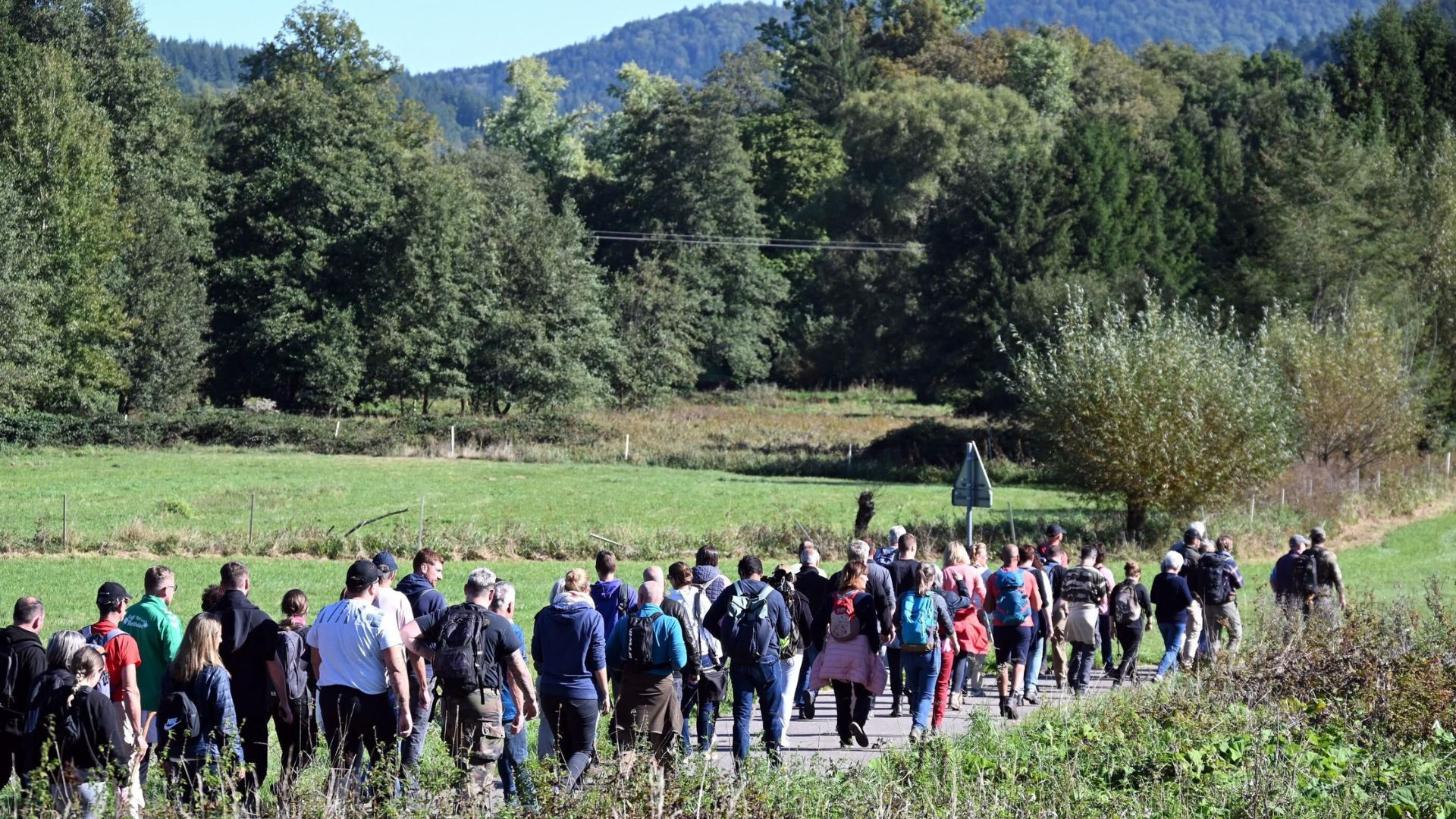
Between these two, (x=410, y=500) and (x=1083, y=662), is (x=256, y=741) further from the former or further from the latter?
(x=410, y=500)

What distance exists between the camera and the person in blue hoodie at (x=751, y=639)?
11.8 metres

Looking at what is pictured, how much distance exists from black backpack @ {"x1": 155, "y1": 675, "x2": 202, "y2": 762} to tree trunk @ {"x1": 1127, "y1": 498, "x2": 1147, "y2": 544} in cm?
2521

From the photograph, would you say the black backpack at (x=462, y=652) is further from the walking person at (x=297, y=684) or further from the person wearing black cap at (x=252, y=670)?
the person wearing black cap at (x=252, y=670)

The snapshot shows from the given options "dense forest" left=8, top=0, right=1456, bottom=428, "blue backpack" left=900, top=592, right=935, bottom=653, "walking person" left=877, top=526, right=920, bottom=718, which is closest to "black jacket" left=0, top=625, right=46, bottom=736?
"blue backpack" left=900, top=592, right=935, bottom=653

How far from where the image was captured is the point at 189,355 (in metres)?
58.8

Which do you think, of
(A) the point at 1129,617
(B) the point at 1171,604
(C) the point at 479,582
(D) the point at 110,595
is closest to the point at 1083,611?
(A) the point at 1129,617

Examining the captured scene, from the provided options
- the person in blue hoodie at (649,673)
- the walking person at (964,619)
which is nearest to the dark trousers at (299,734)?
the person in blue hoodie at (649,673)

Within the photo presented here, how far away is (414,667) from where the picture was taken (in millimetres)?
10812

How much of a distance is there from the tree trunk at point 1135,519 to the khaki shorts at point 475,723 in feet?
78.1

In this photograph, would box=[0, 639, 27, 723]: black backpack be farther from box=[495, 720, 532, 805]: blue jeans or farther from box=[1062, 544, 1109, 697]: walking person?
box=[1062, 544, 1109, 697]: walking person

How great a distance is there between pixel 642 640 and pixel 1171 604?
26.2 feet

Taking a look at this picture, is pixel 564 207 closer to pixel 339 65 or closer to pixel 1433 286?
pixel 339 65

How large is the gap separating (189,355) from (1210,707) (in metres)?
53.0

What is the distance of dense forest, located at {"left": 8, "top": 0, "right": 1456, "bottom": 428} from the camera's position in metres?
54.2
